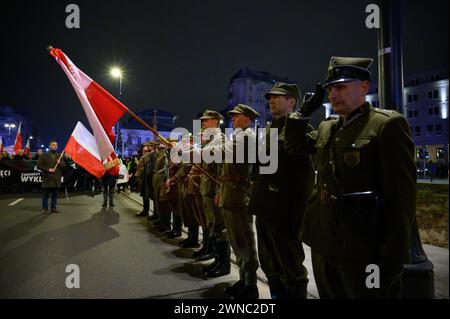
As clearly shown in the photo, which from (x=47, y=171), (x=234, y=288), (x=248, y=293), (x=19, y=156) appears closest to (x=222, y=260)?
(x=234, y=288)

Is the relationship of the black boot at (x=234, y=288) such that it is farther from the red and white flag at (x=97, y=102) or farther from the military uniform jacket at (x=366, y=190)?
the red and white flag at (x=97, y=102)

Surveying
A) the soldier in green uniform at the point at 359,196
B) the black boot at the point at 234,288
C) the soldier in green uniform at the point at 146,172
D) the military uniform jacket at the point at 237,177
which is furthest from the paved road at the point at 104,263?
the soldier in green uniform at the point at 359,196

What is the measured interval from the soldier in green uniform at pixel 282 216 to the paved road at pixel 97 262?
1.14m

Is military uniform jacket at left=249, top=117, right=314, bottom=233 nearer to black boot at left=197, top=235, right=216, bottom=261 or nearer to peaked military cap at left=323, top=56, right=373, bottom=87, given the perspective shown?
peaked military cap at left=323, top=56, right=373, bottom=87

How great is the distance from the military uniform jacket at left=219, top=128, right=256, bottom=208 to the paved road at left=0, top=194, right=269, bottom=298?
4.14 feet

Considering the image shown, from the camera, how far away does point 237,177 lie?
Result: 14.9ft

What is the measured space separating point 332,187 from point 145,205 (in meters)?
10.2

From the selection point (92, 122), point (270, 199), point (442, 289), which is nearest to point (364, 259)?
point (270, 199)

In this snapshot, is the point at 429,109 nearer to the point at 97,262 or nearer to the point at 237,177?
the point at 237,177

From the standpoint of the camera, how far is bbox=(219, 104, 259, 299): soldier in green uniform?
14.1ft

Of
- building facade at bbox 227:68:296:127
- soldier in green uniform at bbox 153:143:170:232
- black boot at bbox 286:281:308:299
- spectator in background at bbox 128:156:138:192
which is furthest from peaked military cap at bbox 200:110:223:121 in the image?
building facade at bbox 227:68:296:127

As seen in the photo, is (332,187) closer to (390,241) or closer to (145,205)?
(390,241)

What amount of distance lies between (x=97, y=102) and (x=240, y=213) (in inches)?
122

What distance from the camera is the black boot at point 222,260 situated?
5262mm
